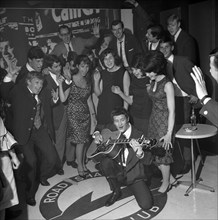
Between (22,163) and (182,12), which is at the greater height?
(182,12)

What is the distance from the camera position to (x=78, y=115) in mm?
3348

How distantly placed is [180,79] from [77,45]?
987 millimetres

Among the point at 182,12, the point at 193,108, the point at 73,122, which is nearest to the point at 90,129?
the point at 73,122

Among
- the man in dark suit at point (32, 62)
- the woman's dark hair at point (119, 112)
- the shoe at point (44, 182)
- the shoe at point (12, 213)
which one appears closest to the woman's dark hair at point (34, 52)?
the man in dark suit at point (32, 62)

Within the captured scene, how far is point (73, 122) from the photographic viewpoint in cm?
336

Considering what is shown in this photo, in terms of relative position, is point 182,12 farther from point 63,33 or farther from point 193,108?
point 63,33

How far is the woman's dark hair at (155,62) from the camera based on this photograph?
333 cm

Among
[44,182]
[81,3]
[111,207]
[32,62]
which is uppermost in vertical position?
[81,3]

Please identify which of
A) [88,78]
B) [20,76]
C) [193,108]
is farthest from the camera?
[193,108]

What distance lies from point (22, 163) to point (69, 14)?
131 cm

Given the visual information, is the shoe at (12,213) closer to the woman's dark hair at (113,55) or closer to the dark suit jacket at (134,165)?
the dark suit jacket at (134,165)

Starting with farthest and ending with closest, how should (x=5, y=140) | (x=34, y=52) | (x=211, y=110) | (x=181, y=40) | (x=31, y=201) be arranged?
(x=181, y=40) < (x=31, y=201) < (x=34, y=52) < (x=5, y=140) < (x=211, y=110)

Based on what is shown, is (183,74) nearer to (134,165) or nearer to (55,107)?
(134,165)

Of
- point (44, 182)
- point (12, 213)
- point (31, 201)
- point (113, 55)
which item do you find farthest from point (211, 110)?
point (12, 213)
